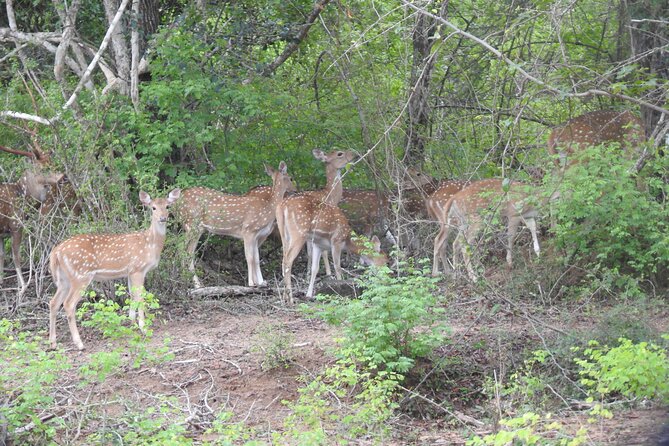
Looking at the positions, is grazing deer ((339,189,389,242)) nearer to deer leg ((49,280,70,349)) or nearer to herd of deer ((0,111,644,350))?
herd of deer ((0,111,644,350))

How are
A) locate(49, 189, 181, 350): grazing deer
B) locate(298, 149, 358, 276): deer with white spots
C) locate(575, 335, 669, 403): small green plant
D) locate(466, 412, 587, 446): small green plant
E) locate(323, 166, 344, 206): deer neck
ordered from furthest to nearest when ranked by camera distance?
locate(298, 149, 358, 276): deer with white spots < locate(323, 166, 344, 206): deer neck < locate(49, 189, 181, 350): grazing deer < locate(575, 335, 669, 403): small green plant < locate(466, 412, 587, 446): small green plant

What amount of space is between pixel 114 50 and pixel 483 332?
6.87 m

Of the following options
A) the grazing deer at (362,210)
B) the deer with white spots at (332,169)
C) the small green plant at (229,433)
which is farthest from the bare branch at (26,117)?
the small green plant at (229,433)

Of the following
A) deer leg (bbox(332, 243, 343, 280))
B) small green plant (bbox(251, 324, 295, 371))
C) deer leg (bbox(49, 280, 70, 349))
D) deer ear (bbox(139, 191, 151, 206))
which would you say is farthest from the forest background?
small green plant (bbox(251, 324, 295, 371))

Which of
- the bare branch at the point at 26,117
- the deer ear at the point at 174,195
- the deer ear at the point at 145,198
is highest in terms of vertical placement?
the bare branch at the point at 26,117

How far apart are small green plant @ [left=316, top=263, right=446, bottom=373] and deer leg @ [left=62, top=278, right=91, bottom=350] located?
8.66 ft

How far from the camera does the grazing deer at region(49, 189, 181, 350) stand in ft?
35.9

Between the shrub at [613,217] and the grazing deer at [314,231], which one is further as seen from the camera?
the grazing deer at [314,231]

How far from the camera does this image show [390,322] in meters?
9.21

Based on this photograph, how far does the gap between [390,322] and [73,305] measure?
3.42 meters

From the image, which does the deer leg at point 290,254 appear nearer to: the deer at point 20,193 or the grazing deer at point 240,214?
the grazing deer at point 240,214

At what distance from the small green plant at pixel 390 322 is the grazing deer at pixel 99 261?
236cm

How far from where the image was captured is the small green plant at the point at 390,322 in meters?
9.08

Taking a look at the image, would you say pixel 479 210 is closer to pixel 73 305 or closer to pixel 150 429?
pixel 73 305
